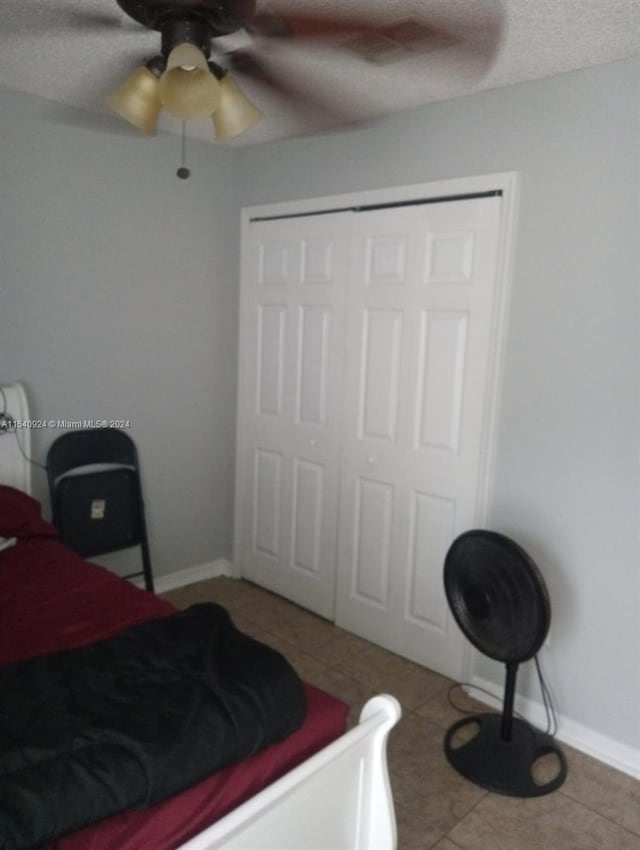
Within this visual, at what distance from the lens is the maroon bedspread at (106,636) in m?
1.18

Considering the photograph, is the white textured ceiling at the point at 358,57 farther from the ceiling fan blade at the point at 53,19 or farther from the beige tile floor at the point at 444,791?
the beige tile floor at the point at 444,791

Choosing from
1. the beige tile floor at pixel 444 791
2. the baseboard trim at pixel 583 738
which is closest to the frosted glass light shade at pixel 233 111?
the beige tile floor at pixel 444 791

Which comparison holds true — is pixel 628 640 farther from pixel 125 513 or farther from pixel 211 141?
pixel 211 141

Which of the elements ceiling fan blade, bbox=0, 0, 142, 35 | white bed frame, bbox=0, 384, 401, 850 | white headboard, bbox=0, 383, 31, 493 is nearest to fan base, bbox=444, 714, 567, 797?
white bed frame, bbox=0, 384, 401, 850

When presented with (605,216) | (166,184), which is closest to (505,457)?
(605,216)

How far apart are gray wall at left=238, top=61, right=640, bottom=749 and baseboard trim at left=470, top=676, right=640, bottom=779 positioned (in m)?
0.03

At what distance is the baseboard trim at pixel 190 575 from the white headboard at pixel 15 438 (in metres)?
→ 0.88

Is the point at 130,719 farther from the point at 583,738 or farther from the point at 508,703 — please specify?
the point at 583,738

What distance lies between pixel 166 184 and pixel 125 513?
5.35 ft

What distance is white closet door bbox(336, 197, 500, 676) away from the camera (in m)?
2.51

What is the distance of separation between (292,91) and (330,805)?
93.9 inches

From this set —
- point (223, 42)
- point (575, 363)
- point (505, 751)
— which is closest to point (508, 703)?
point (505, 751)

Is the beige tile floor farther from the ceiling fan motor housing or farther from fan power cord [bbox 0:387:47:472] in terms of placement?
the ceiling fan motor housing

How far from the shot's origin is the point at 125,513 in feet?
10.0
